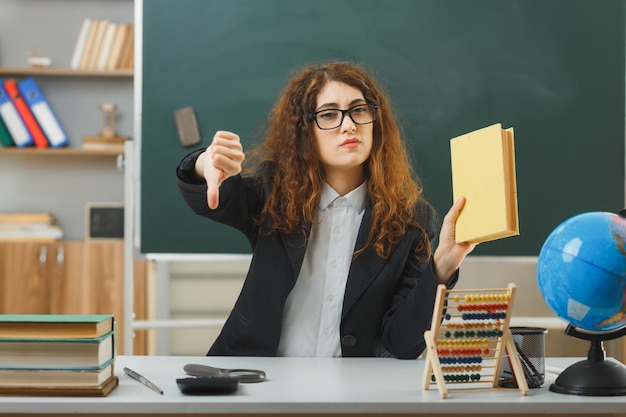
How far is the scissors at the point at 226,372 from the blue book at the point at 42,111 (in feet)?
10.0

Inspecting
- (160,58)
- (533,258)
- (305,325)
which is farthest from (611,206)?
(160,58)

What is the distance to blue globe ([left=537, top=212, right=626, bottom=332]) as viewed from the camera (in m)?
1.23

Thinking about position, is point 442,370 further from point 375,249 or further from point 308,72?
point 308,72

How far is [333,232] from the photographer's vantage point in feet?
6.64

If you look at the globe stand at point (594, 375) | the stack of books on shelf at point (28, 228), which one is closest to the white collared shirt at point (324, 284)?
the globe stand at point (594, 375)

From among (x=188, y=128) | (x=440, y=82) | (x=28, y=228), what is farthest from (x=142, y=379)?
(x=28, y=228)

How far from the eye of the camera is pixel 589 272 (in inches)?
48.8

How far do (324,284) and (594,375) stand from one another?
0.80 m

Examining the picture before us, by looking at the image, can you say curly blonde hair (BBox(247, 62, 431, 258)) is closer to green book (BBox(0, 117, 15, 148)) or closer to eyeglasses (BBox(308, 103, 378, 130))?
eyeglasses (BBox(308, 103, 378, 130))

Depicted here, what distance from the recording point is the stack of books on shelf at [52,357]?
4.14 feet

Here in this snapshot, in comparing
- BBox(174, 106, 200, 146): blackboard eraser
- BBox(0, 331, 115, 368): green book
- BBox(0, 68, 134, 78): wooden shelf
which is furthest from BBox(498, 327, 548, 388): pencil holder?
BBox(0, 68, 134, 78): wooden shelf

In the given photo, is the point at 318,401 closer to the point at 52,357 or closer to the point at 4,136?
the point at 52,357

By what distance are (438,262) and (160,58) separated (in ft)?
5.84

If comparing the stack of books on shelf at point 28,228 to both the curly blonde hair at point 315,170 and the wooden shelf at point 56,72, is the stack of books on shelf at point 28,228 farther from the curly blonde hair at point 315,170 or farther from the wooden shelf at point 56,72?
the curly blonde hair at point 315,170
